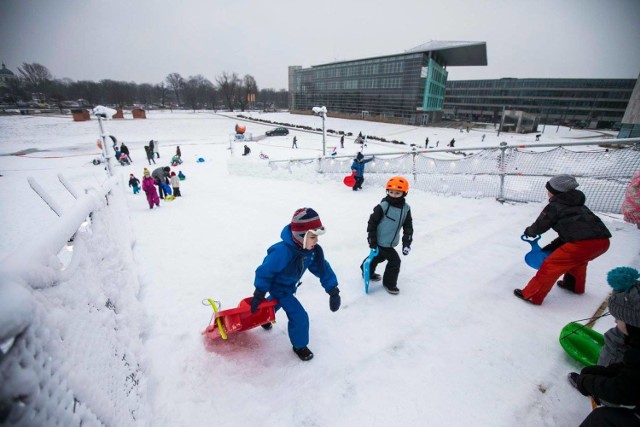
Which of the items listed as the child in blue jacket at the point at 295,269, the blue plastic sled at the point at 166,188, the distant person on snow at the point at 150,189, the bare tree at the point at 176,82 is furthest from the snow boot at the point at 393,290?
the bare tree at the point at 176,82

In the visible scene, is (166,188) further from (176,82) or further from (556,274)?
(176,82)

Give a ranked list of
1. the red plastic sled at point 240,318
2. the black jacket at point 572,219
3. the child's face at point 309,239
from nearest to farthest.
A: the child's face at point 309,239 < the red plastic sled at point 240,318 < the black jacket at point 572,219

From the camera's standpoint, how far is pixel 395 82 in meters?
58.4

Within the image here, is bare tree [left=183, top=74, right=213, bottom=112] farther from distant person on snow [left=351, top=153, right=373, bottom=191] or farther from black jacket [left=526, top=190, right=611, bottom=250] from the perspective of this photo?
black jacket [left=526, top=190, right=611, bottom=250]

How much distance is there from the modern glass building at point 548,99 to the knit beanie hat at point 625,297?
93.8 metres

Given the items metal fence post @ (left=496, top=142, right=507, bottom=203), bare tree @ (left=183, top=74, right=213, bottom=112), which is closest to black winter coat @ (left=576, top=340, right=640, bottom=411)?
metal fence post @ (left=496, top=142, right=507, bottom=203)

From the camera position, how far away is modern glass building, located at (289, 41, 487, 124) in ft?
182

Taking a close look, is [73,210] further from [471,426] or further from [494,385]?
[494,385]

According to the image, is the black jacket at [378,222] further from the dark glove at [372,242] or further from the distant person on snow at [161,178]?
the distant person on snow at [161,178]

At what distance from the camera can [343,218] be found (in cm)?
670

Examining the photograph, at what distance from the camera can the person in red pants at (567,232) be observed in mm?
2955

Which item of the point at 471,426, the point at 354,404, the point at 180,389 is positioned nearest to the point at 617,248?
the point at 471,426

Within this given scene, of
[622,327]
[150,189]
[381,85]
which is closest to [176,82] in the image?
[381,85]

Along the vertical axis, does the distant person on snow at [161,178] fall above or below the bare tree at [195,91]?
below
